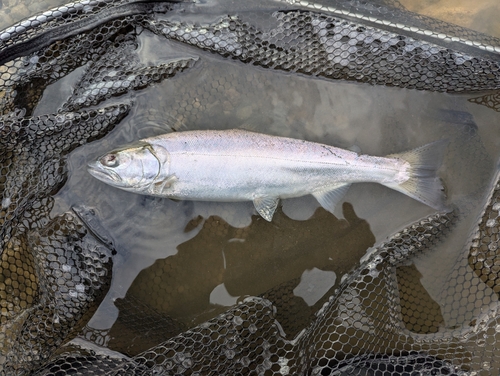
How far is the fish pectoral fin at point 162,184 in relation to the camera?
281 centimetres

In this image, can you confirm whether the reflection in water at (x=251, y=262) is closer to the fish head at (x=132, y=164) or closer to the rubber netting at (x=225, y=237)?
the rubber netting at (x=225, y=237)

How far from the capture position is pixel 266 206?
296cm

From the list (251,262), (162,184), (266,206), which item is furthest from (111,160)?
(251,262)

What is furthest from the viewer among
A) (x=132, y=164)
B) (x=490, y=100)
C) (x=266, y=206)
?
(x=490, y=100)

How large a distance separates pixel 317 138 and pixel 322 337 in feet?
5.70

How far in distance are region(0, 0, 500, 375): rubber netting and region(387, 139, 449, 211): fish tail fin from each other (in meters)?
0.29

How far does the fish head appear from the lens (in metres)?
2.77

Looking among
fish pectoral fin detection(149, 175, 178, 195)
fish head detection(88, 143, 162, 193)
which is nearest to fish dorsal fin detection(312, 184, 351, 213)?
fish pectoral fin detection(149, 175, 178, 195)

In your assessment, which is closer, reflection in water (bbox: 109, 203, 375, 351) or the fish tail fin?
the fish tail fin

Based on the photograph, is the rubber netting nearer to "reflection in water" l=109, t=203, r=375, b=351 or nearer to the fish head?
"reflection in water" l=109, t=203, r=375, b=351

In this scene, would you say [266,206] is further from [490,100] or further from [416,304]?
[490,100]

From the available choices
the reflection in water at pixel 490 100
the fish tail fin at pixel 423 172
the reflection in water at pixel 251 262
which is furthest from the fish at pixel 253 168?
the reflection in water at pixel 490 100

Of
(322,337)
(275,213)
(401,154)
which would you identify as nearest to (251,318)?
(322,337)

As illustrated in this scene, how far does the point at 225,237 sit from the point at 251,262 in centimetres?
33
